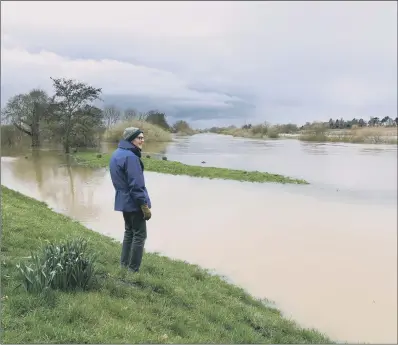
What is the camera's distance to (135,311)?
4543 millimetres

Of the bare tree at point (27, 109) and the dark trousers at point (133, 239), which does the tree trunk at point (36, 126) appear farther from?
the dark trousers at point (133, 239)

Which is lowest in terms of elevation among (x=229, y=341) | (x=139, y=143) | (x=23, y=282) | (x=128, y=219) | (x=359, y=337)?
(x=359, y=337)

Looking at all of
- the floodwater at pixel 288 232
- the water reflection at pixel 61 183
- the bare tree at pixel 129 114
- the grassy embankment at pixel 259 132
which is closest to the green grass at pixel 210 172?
the floodwater at pixel 288 232

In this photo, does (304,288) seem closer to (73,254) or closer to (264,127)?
(73,254)

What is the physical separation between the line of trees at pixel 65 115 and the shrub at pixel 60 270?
43.7m

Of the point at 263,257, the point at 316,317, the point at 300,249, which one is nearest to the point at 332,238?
the point at 300,249

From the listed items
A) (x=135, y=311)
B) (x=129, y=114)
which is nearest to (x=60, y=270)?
(x=135, y=311)

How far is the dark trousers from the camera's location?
18.9ft

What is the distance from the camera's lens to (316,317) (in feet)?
22.7

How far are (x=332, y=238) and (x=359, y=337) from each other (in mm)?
Answer: 5703

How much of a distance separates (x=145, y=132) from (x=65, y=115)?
A: 10.7 m

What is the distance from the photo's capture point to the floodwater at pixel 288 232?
7574mm

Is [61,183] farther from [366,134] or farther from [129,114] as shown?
[129,114]

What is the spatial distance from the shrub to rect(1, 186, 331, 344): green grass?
129 mm
